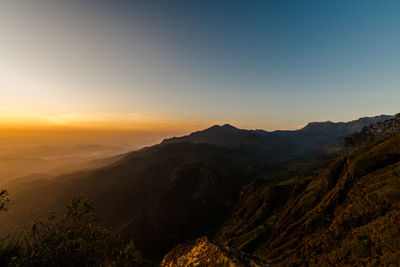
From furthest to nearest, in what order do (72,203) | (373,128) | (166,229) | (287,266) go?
(166,229), (373,128), (287,266), (72,203)

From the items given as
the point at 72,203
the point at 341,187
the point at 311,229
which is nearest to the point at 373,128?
the point at 341,187

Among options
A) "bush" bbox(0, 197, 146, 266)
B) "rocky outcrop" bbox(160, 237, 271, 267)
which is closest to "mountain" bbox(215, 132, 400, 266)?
"rocky outcrop" bbox(160, 237, 271, 267)

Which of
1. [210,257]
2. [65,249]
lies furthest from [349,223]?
[65,249]

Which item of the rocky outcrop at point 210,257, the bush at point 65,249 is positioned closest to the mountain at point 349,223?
the rocky outcrop at point 210,257

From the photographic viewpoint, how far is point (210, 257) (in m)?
12.7

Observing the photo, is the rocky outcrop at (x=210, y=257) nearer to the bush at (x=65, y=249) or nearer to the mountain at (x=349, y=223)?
the bush at (x=65, y=249)

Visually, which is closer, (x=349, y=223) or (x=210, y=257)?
(x=210, y=257)

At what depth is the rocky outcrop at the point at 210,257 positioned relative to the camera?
11.6m

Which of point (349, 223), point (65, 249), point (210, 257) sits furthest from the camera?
point (349, 223)

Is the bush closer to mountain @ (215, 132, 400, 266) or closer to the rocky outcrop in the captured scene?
the rocky outcrop

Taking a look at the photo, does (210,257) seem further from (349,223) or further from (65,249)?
(349,223)

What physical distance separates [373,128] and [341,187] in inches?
5405

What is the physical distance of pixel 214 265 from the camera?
1202 cm

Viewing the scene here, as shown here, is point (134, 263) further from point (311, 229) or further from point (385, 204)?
point (311, 229)
